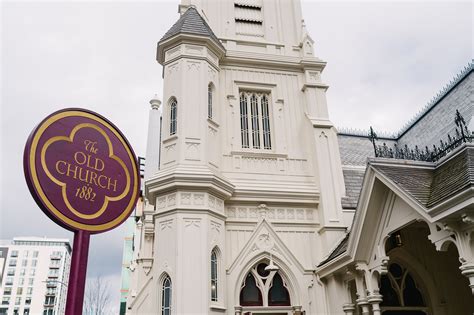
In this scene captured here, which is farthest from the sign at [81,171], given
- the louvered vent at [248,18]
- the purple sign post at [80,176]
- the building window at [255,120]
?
the louvered vent at [248,18]

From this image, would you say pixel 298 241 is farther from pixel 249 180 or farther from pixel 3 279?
pixel 3 279

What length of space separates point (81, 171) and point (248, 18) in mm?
13714

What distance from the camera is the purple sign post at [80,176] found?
21.4ft

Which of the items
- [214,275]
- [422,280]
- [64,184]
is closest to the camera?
[64,184]

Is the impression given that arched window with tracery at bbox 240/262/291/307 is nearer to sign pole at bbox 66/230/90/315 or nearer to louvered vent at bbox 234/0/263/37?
sign pole at bbox 66/230/90/315

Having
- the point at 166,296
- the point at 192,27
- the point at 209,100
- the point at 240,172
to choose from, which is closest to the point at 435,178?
the point at 240,172

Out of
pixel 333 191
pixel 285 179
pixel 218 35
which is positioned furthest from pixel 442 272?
pixel 218 35

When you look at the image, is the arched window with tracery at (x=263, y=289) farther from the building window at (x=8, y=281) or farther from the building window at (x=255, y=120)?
the building window at (x=8, y=281)

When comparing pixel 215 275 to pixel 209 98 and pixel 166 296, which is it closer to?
pixel 166 296

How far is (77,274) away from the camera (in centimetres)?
666

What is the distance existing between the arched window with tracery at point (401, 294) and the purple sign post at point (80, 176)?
28.6 feet

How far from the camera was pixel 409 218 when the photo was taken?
Result: 9.08 meters

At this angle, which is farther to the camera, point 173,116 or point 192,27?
point 192,27

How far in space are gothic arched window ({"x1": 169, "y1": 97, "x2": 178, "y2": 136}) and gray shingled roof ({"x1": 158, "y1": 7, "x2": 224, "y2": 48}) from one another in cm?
259
